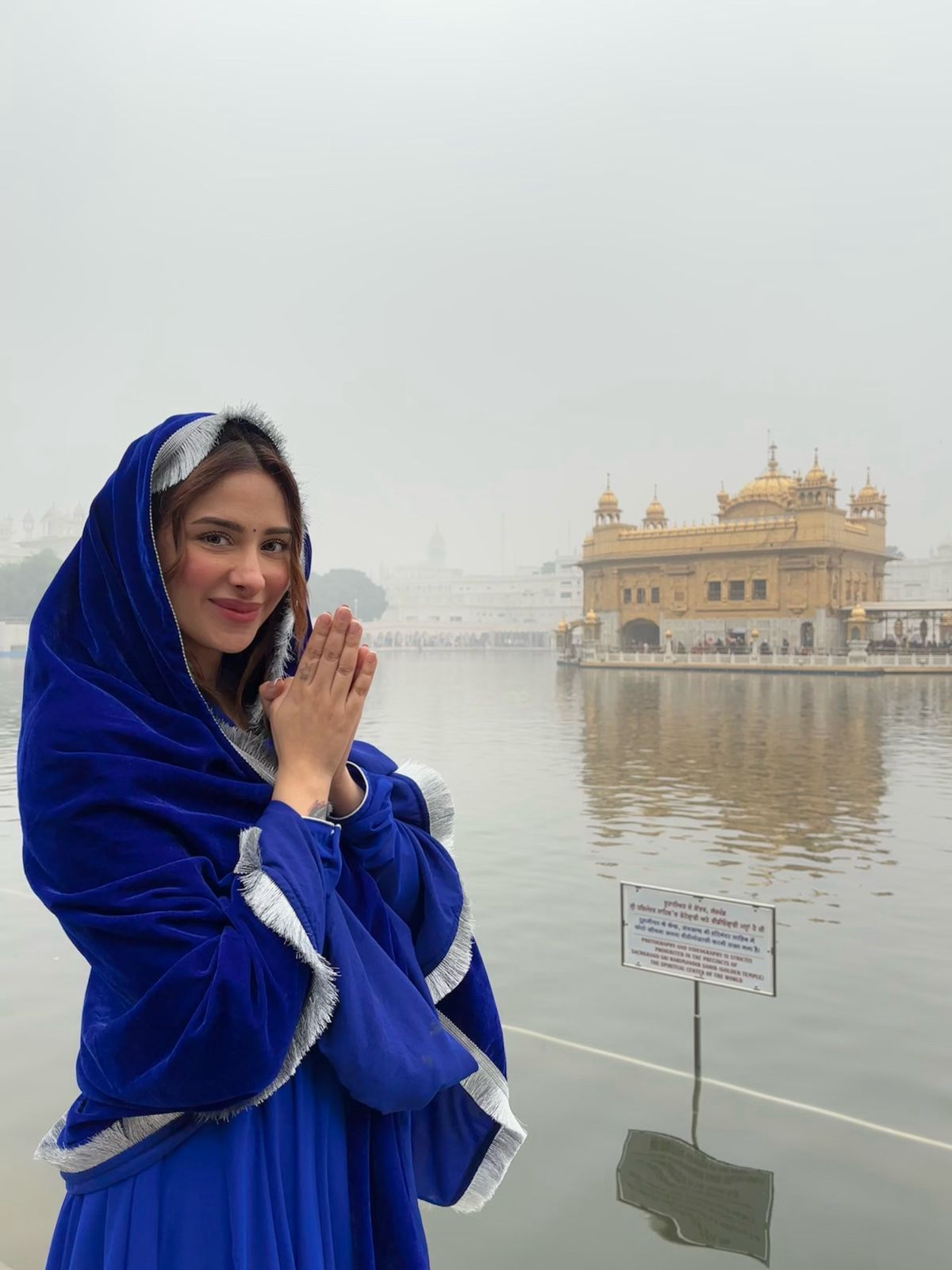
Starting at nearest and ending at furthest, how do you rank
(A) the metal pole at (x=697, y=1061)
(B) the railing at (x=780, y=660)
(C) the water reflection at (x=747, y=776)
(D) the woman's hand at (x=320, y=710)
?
(D) the woman's hand at (x=320, y=710) → (A) the metal pole at (x=697, y=1061) → (C) the water reflection at (x=747, y=776) → (B) the railing at (x=780, y=660)

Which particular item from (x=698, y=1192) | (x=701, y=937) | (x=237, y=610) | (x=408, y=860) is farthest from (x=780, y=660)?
(x=237, y=610)

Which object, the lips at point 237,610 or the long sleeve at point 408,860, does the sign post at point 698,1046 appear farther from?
the lips at point 237,610

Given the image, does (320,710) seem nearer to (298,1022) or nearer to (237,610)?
(237,610)

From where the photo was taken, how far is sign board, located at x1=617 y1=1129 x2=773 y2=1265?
2.32m

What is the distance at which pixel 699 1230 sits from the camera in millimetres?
2344

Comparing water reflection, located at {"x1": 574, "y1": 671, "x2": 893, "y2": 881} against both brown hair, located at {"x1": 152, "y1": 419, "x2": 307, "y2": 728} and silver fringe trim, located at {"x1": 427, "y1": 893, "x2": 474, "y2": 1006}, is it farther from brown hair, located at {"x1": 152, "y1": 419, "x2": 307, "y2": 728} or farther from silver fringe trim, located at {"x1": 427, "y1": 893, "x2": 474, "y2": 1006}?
brown hair, located at {"x1": 152, "y1": 419, "x2": 307, "y2": 728}

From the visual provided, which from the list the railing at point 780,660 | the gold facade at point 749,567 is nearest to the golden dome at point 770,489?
the gold facade at point 749,567

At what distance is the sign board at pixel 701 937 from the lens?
293cm

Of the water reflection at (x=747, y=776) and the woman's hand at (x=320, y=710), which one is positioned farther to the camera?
the water reflection at (x=747, y=776)

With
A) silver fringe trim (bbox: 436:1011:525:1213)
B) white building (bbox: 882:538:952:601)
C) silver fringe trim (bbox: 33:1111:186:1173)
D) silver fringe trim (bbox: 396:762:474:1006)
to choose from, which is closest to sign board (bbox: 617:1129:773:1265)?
silver fringe trim (bbox: 436:1011:525:1213)

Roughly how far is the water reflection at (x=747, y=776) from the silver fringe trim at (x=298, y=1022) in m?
5.39

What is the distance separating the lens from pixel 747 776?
32.9 feet

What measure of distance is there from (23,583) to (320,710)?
5175 centimetres

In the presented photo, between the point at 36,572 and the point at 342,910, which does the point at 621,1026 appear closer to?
the point at 342,910
